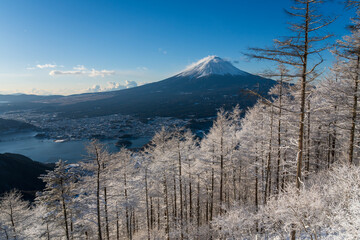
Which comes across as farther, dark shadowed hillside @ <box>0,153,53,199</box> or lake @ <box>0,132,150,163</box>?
lake @ <box>0,132,150,163</box>

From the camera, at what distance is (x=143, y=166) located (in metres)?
18.6

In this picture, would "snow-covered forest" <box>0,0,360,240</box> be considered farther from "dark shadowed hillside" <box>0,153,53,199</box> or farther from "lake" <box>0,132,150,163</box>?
"lake" <box>0,132,150,163</box>

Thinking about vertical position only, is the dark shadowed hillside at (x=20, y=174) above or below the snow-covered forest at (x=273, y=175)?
below

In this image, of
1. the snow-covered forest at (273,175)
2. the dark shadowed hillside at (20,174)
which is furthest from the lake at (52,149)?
the snow-covered forest at (273,175)

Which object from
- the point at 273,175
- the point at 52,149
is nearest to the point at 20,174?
the point at 52,149

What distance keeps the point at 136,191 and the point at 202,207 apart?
13.7m

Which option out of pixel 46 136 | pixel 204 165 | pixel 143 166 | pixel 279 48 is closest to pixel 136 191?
pixel 143 166

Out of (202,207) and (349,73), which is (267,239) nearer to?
(349,73)

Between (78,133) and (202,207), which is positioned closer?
(202,207)

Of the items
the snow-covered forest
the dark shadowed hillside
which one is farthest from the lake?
the snow-covered forest

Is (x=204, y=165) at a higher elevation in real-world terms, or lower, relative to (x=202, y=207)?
higher

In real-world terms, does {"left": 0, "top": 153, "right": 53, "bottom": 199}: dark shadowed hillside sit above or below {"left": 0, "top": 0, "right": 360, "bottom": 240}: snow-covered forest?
below

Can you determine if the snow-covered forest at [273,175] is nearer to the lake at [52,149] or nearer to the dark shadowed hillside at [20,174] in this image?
the dark shadowed hillside at [20,174]

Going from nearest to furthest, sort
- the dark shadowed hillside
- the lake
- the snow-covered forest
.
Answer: the snow-covered forest → the dark shadowed hillside → the lake
